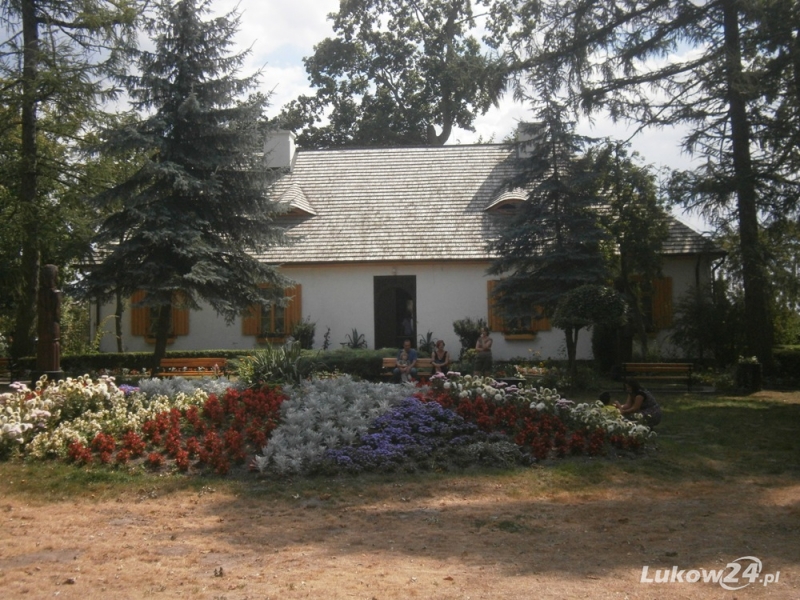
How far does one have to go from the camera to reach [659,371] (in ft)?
57.9

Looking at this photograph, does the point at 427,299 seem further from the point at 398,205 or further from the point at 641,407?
the point at 641,407

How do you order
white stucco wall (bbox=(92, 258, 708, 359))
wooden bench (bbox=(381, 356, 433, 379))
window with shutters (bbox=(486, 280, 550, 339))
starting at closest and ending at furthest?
wooden bench (bbox=(381, 356, 433, 379)) → window with shutters (bbox=(486, 280, 550, 339)) → white stucco wall (bbox=(92, 258, 708, 359))

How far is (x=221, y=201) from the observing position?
17.7m

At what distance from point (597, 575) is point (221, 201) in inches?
531

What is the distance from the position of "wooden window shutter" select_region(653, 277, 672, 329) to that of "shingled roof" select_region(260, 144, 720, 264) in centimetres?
101

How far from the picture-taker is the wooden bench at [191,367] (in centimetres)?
1620

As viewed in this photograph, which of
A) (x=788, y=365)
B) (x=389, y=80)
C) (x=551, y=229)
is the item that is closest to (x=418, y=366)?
(x=551, y=229)

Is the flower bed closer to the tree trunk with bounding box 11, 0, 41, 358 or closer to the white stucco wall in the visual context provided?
the tree trunk with bounding box 11, 0, 41, 358

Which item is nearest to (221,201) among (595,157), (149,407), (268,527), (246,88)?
(246,88)

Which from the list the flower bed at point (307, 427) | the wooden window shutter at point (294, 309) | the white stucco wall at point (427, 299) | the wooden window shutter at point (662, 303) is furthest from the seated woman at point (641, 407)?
the wooden window shutter at point (294, 309)

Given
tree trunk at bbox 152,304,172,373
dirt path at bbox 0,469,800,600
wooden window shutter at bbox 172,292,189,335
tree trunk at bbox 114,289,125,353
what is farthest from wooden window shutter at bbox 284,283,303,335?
dirt path at bbox 0,469,800,600

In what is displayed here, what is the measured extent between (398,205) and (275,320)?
5185 mm

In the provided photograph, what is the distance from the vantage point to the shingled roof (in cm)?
2303

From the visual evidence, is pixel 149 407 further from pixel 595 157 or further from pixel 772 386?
pixel 772 386
